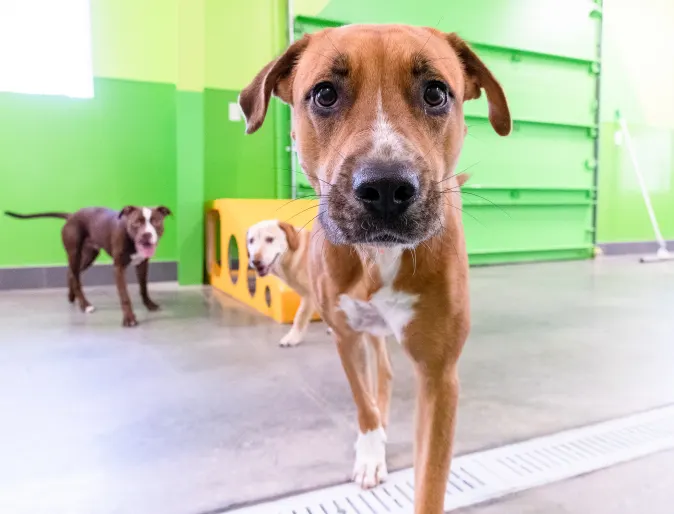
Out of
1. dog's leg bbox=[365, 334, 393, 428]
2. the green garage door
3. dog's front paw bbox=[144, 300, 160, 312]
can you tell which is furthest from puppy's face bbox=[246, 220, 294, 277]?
the green garage door

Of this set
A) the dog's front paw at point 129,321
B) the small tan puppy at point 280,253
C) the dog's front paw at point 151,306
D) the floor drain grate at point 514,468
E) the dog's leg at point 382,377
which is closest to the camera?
the floor drain grate at point 514,468

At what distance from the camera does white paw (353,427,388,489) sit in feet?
4.53

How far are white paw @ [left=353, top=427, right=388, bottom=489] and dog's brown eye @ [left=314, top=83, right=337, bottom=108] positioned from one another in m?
0.91

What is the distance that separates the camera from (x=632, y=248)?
270 inches

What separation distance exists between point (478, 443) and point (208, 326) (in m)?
1.89

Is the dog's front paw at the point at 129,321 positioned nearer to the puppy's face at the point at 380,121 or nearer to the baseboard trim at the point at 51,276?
the baseboard trim at the point at 51,276

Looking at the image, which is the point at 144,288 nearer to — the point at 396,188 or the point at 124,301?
the point at 124,301

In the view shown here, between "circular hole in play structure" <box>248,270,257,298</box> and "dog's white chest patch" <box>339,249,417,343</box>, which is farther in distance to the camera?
"circular hole in play structure" <box>248,270,257,298</box>

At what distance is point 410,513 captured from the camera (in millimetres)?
1284

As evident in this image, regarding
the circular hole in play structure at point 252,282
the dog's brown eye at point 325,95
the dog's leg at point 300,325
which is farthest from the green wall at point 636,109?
the dog's brown eye at point 325,95

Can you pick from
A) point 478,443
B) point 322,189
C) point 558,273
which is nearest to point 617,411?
point 478,443

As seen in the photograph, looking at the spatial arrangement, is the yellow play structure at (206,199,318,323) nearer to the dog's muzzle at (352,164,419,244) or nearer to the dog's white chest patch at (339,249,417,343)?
the dog's white chest patch at (339,249,417,343)

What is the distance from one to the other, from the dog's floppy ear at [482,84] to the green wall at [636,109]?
582 centimetres

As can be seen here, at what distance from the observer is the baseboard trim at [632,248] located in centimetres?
669
